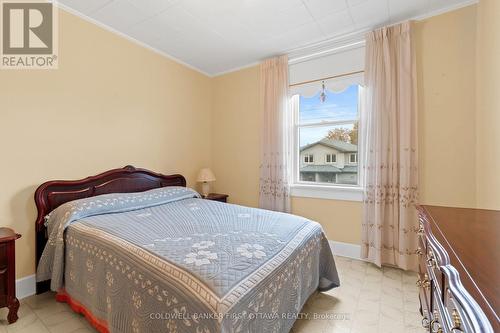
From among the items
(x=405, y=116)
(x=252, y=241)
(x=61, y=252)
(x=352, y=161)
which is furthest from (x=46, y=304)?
(x=405, y=116)

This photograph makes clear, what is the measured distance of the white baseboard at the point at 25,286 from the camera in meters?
1.98

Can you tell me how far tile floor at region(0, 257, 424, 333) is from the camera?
1643 mm

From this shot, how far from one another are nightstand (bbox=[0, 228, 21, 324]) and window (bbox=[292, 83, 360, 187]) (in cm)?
289

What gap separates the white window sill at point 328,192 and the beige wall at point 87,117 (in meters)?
1.68

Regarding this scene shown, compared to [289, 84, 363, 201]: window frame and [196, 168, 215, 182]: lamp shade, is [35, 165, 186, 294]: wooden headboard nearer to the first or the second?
[196, 168, 215, 182]: lamp shade

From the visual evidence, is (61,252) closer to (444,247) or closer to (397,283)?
(444,247)

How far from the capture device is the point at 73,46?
7.70ft

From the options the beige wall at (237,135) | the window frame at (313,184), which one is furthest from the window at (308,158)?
the beige wall at (237,135)

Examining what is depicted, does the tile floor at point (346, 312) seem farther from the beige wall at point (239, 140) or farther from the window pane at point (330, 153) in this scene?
the window pane at point (330, 153)

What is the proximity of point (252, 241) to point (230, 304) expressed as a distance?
0.55 m

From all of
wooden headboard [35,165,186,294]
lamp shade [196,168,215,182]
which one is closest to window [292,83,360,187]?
lamp shade [196,168,215,182]

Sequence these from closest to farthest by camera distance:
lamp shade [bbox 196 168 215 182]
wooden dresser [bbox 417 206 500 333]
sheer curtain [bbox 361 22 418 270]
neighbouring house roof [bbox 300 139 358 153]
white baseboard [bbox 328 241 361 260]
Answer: wooden dresser [bbox 417 206 500 333], sheer curtain [bbox 361 22 418 270], white baseboard [bbox 328 241 361 260], neighbouring house roof [bbox 300 139 358 153], lamp shade [bbox 196 168 215 182]

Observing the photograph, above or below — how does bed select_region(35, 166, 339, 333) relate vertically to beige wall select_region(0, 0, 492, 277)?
below

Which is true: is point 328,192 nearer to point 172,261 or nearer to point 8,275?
point 172,261
